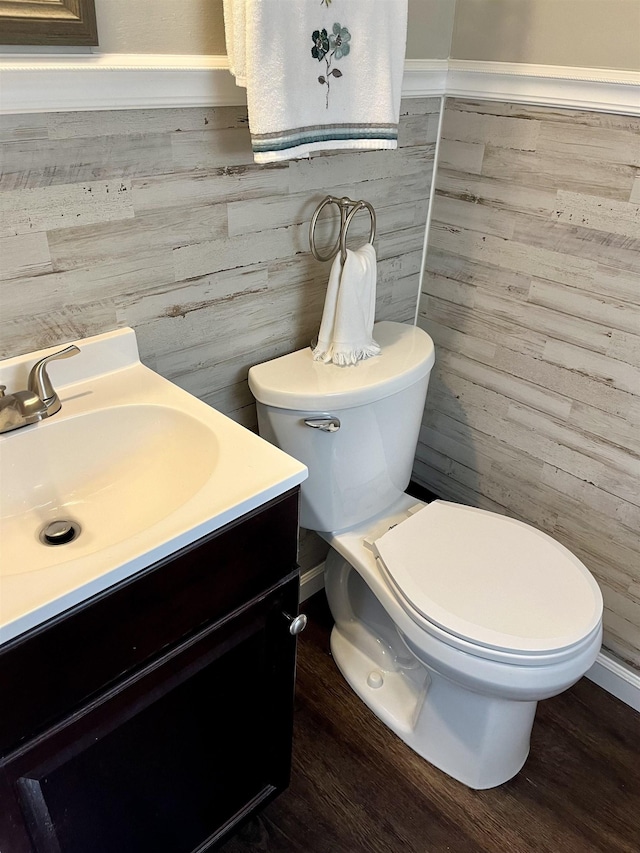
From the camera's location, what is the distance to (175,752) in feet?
3.36

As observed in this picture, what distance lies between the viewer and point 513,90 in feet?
4.65

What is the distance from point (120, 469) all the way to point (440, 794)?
3.30ft

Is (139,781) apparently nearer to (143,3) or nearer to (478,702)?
(478,702)

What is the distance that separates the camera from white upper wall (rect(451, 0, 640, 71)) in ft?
4.01

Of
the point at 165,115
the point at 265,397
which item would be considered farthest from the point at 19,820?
the point at 165,115

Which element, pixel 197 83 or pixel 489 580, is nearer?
pixel 197 83

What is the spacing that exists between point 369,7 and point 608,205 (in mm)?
609

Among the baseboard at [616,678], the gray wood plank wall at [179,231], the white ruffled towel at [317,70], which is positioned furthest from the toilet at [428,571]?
the white ruffled towel at [317,70]

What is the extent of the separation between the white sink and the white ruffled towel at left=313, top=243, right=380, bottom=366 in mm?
382

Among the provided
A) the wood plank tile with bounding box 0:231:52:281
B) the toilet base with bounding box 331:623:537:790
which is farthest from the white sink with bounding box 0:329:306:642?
the toilet base with bounding box 331:623:537:790

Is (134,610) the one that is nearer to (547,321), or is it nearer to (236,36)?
(236,36)

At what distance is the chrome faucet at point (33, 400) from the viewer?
3.26 ft

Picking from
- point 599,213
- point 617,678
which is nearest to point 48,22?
point 599,213

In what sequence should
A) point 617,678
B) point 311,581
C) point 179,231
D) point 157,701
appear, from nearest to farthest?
point 157,701 → point 179,231 → point 617,678 → point 311,581
